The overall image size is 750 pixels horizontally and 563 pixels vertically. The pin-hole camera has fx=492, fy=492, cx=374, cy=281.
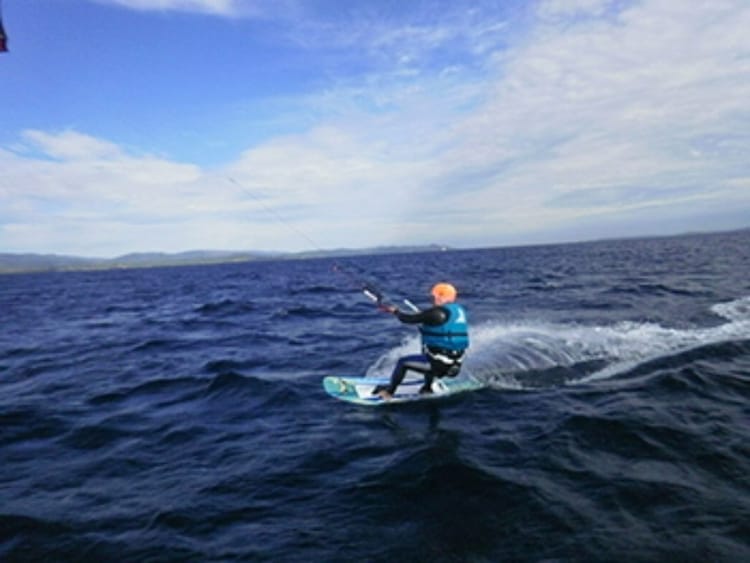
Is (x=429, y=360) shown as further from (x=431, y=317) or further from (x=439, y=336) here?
(x=431, y=317)

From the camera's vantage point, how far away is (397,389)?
11.4m

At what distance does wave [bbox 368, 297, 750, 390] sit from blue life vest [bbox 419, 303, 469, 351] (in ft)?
6.54

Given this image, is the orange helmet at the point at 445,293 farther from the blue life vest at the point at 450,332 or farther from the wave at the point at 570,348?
the wave at the point at 570,348

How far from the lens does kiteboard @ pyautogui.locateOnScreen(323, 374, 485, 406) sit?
36.6ft

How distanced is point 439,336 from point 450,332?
26 centimetres

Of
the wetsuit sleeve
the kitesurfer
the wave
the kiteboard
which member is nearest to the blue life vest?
the kitesurfer

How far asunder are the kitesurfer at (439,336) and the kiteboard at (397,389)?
0.38 meters

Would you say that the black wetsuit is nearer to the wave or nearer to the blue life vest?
the blue life vest

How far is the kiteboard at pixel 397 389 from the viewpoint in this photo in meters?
11.1

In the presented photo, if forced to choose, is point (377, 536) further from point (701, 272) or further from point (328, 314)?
point (701, 272)

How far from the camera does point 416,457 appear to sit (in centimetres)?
815

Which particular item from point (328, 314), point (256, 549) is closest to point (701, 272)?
point (328, 314)

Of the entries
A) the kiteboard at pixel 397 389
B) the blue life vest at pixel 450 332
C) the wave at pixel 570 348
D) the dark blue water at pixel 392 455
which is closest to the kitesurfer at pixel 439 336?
the blue life vest at pixel 450 332

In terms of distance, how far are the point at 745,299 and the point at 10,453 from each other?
25.2 metres
